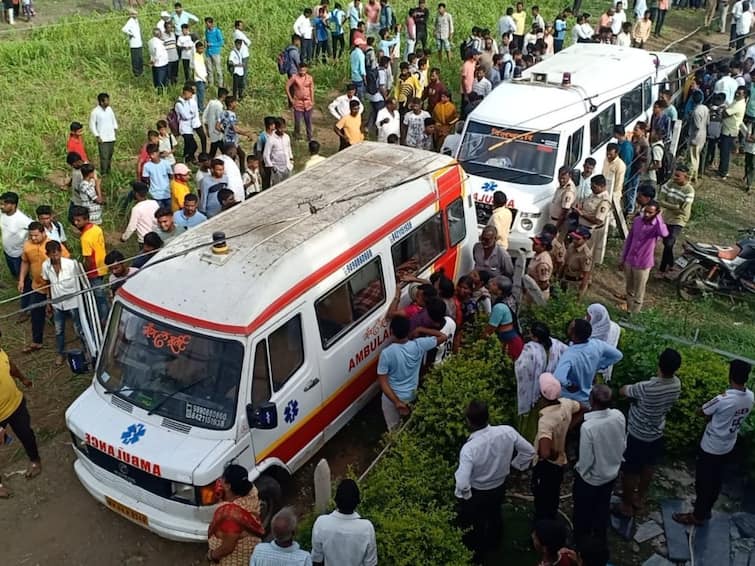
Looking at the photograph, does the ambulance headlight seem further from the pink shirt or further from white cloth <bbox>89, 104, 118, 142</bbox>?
the pink shirt

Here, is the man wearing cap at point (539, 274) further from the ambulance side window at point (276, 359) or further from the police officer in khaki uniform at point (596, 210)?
the ambulance side window at point (276, 359)

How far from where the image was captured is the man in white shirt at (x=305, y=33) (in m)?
18.4

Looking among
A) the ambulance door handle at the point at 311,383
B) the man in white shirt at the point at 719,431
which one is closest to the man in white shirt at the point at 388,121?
the ambulance door handle at the point at 311,383

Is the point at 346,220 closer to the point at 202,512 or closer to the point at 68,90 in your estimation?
the point at 202,512

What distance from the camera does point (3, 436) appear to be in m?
8.12

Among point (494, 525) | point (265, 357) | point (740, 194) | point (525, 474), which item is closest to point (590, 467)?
point (494, 525)

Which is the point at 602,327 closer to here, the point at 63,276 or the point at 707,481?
the point at 707,481

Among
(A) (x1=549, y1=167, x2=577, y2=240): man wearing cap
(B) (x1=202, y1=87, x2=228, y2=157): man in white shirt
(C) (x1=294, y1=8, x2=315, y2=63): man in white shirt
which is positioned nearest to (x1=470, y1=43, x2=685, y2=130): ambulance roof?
(A) (x1=549, y1=167, x2=577, y2=240): man wearing cap

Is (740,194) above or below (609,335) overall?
below

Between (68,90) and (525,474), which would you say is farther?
(68,90)

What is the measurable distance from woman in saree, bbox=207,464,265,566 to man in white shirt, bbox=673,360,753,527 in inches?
148

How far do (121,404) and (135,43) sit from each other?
12.1 meters

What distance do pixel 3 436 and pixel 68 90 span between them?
9928 millimetres

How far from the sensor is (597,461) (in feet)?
19.9
